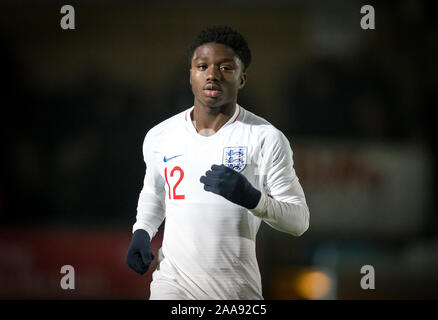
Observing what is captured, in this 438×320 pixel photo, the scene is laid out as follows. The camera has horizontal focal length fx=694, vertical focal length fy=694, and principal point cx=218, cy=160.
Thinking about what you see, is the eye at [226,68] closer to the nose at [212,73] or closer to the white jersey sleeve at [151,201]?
the nose at [212,73]

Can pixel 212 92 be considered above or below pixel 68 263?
above

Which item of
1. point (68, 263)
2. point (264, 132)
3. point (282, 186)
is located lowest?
point (68, 263)

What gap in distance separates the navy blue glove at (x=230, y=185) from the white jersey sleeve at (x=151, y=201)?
53cm

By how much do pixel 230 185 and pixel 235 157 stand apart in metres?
0.31

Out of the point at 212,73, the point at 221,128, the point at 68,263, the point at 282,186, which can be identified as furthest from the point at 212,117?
the point at 68,263

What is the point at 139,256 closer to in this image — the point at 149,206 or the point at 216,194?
the point at 149,206

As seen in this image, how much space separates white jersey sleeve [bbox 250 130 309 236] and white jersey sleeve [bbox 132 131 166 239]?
0.54 metres

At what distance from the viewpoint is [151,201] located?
3.40 m

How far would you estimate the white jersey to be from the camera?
3.15 metres
